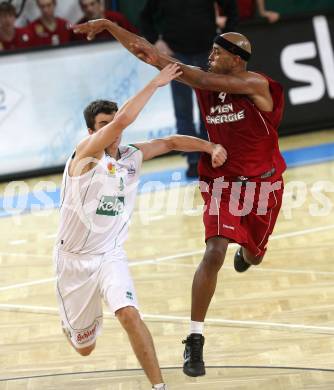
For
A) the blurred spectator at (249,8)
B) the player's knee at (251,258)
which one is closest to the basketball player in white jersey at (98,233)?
the player's knee at (251,258)

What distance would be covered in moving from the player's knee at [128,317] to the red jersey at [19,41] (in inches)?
262

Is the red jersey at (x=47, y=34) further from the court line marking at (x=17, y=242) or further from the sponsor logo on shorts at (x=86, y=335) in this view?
the sponsor logo on shorts at (x=86, y=335)

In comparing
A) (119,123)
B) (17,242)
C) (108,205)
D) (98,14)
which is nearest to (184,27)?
(98,14)

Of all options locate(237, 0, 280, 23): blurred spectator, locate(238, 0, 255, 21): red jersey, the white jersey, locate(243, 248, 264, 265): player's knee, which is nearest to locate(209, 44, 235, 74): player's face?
the white jersey

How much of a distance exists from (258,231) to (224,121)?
34.7 inches

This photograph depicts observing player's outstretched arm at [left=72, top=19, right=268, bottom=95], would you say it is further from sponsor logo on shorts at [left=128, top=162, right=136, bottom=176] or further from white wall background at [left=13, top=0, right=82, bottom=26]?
white wall background at [left=13, top=0, right=82, bottom=26]

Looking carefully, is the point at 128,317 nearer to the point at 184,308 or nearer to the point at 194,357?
the point at 194,357

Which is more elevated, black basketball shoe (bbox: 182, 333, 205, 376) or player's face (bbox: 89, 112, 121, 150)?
player's face (bbox: 89, 112, 121, 150)

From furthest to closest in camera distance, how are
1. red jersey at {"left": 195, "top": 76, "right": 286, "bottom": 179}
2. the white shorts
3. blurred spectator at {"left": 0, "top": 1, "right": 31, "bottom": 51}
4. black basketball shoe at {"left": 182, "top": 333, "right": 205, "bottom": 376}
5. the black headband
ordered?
1. blurred spectator at {"left": 0, "top": 1, "right": 31, "bottom": 51}
2. red jersey at {"left": 195, "top": 76, "right": 286, "bottom": 179}
3. the black headband
4. black basketball shoe at {"left": 182, "top": 333, "right": 205, "bottom": 376}
5. the white shorts

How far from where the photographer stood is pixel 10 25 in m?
12.3

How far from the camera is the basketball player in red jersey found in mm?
6758

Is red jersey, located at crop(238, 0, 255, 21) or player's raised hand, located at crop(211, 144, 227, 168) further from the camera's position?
red jersey, located at crop(238, 0, 255, 21)

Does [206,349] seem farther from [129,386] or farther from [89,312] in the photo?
[89,312]

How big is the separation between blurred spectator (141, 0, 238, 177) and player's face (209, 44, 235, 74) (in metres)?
4.60
